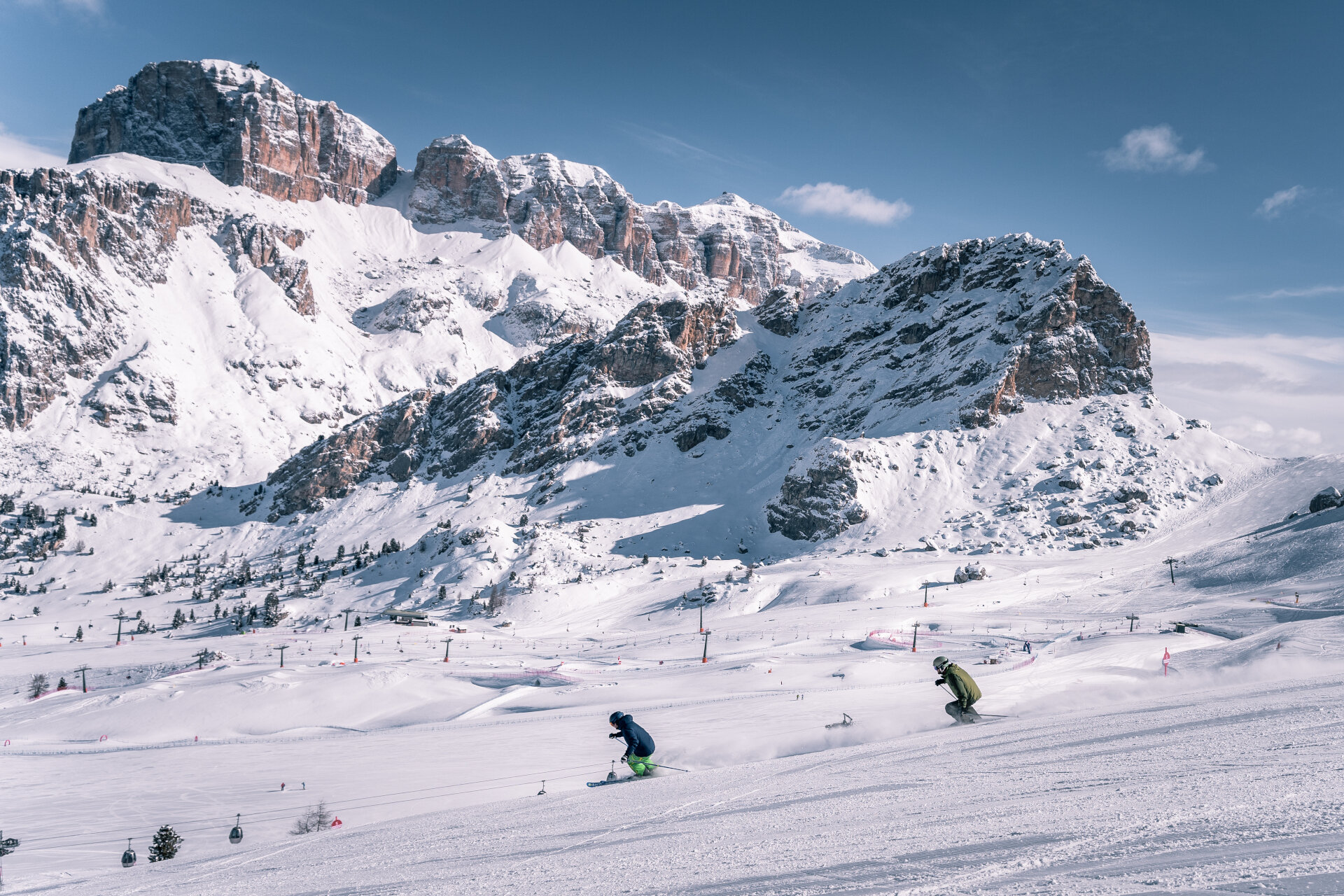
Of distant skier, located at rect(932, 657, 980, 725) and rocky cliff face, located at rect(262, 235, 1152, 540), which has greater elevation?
rocky cliff face, located at rect(262, 235, 1152, 540)

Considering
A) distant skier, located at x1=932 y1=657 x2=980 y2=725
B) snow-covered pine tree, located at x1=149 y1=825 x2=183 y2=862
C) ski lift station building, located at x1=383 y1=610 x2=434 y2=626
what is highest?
distant skier, located at x1=932 y1=657 x2=980 y2=725

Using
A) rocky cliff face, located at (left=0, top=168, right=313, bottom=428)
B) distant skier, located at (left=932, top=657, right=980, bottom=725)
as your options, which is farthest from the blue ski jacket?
rocky cliff face, located at (left=0, top=168, right=313, bottom=428)

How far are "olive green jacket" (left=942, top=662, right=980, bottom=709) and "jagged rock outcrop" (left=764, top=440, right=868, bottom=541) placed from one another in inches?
3725

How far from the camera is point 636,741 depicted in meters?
13.2

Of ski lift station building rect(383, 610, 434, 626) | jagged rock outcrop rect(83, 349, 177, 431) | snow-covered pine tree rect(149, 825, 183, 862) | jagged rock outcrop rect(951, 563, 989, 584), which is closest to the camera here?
snow-covered pine tree rect(149, 825, 183, 862)

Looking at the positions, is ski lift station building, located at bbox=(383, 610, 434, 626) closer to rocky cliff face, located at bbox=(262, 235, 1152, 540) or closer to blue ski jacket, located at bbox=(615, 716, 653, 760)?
rocky cliff face, located at bbox=(262, 235, 1152, 540)

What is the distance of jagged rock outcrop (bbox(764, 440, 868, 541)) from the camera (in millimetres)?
107062

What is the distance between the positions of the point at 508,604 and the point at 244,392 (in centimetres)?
13200

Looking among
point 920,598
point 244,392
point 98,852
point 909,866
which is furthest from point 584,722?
point 244,392

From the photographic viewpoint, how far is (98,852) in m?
20.8

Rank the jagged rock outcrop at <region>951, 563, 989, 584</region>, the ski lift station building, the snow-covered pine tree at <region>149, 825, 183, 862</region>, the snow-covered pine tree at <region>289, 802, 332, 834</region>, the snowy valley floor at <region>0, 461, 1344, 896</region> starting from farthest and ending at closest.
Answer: the ski lift station building
the jagged rock outcrop at <region>951, 563, 989, 584</region>
the snow-covered pine tree at <region>289, 802, 332, 834</region>
the snow-covered pine tree at <region>149, 825, 183, 862</region>
the snowy valley floor at <region>0, 461, 1344, 896</region>

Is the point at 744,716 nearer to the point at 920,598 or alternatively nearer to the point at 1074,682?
the point at 1074,682

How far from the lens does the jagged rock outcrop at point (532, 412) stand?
5753 inches

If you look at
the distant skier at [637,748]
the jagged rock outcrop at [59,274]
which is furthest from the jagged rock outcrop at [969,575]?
the jagged rock outcrop at [59,274]
